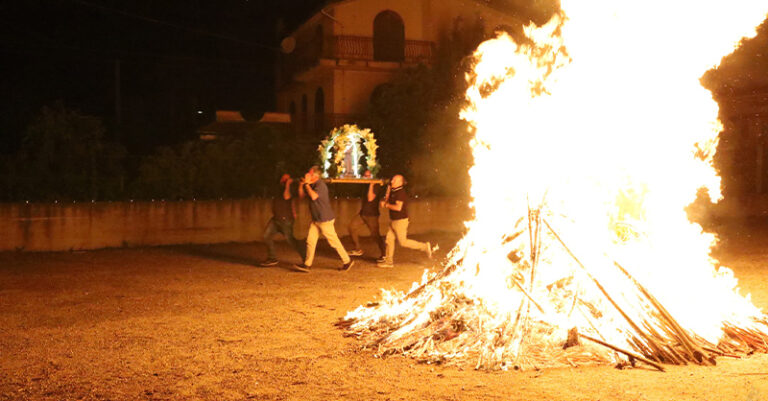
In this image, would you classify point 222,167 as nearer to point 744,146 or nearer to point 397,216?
point 397,216

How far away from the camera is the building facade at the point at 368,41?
25516 millimetres

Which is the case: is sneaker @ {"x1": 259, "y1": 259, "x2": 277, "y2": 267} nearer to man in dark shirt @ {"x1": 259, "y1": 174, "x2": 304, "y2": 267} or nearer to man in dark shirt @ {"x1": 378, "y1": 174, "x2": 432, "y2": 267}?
man in dark shirt @ {"x1": 259, "y1": 174, "x2": 304, "y2": 267}

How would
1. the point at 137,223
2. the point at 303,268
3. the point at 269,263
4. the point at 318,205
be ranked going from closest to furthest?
the point at 318,205 → the point at 303,268 → the point at 269,263 → the point at 137,223

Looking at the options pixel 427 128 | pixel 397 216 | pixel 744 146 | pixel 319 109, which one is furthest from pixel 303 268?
pixel 744 146

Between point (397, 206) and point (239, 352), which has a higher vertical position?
point (397, 206)

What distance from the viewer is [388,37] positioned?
2641 cm

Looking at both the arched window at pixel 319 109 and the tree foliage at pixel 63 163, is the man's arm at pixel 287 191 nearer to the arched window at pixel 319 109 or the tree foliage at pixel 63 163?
the tree foliage at pixel 63 163

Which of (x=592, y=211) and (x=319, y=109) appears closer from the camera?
(x=592, y=211)

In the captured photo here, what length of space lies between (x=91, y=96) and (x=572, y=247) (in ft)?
86.0

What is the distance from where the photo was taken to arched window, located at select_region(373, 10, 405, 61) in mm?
26281

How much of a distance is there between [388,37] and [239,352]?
21.1m

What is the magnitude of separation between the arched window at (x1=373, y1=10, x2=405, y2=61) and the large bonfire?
729 inches

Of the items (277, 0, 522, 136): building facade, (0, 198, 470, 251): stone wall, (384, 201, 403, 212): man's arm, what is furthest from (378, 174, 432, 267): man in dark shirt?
(277, 0, 522, 136): building facade

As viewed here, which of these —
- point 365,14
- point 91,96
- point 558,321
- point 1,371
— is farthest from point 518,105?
point 91,96
